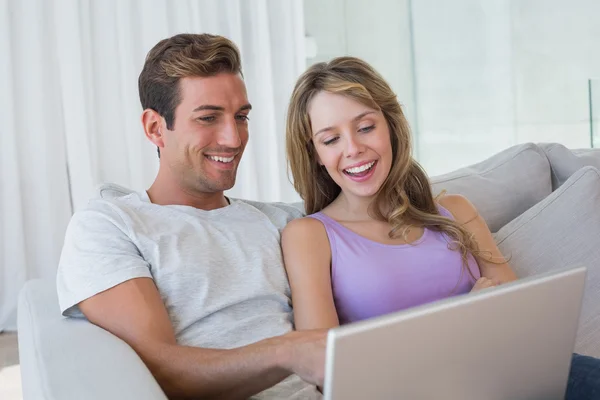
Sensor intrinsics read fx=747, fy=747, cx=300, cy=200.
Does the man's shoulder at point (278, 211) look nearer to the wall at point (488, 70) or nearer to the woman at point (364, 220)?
the woman at point (364, 220)

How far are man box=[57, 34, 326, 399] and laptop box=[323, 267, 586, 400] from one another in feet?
0.86

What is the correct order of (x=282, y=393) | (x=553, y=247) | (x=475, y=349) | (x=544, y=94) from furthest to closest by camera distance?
(x=544, y=94)
(x=553, y=247)
(x=282, y=393)
(x=475, y=349)

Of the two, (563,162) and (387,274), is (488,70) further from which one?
(387,274)

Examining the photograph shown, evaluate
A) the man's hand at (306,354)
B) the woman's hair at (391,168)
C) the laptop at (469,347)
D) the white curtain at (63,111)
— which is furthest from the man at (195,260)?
the white curtain at (63,111)

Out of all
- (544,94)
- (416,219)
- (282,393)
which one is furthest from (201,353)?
(544,94)

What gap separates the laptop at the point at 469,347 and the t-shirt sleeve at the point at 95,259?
66 cm

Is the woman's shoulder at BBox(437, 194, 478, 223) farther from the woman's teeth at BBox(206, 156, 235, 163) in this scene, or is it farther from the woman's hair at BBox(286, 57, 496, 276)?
the woman's teeth at BBox(206, 156, 235, 163)

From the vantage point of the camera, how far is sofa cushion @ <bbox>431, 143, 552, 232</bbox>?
198 cm

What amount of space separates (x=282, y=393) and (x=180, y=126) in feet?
2.02

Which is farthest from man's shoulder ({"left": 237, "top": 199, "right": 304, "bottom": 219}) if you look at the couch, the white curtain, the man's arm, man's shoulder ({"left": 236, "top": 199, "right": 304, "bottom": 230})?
the white curtain

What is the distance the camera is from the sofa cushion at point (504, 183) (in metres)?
1.98

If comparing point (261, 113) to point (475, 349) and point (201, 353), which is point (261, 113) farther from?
→ point (475, 349)

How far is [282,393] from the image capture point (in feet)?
4.40

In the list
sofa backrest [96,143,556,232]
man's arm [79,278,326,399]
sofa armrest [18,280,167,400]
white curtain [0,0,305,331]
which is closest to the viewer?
sofa armrest [18,280,167,400]
